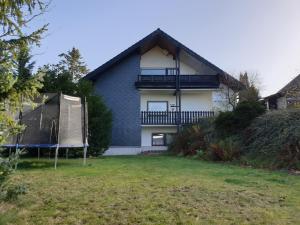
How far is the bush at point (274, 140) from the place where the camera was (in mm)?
11226

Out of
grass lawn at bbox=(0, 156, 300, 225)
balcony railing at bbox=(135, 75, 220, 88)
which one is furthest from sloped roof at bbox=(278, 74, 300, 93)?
grass lawn at bbox=(0, 156, 300, 225)

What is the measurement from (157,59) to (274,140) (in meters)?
15.7

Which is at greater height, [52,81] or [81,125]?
[52,81]

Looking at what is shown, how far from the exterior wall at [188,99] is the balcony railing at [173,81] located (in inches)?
54.0

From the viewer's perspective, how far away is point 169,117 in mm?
24438

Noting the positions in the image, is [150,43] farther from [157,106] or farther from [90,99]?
[90,99]

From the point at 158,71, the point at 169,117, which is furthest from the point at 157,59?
the point at 169,117

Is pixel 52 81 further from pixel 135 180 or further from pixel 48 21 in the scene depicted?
pixel 48 21

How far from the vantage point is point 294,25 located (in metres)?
14.4

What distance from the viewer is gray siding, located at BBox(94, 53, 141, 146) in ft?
80.3

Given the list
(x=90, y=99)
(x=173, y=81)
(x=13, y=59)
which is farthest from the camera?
(x=173, y=81)

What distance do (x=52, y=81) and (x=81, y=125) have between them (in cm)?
410


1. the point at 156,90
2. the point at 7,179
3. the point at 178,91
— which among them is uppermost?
the point at 156,90

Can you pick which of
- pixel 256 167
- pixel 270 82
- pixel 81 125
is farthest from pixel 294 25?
pixel 270 82
